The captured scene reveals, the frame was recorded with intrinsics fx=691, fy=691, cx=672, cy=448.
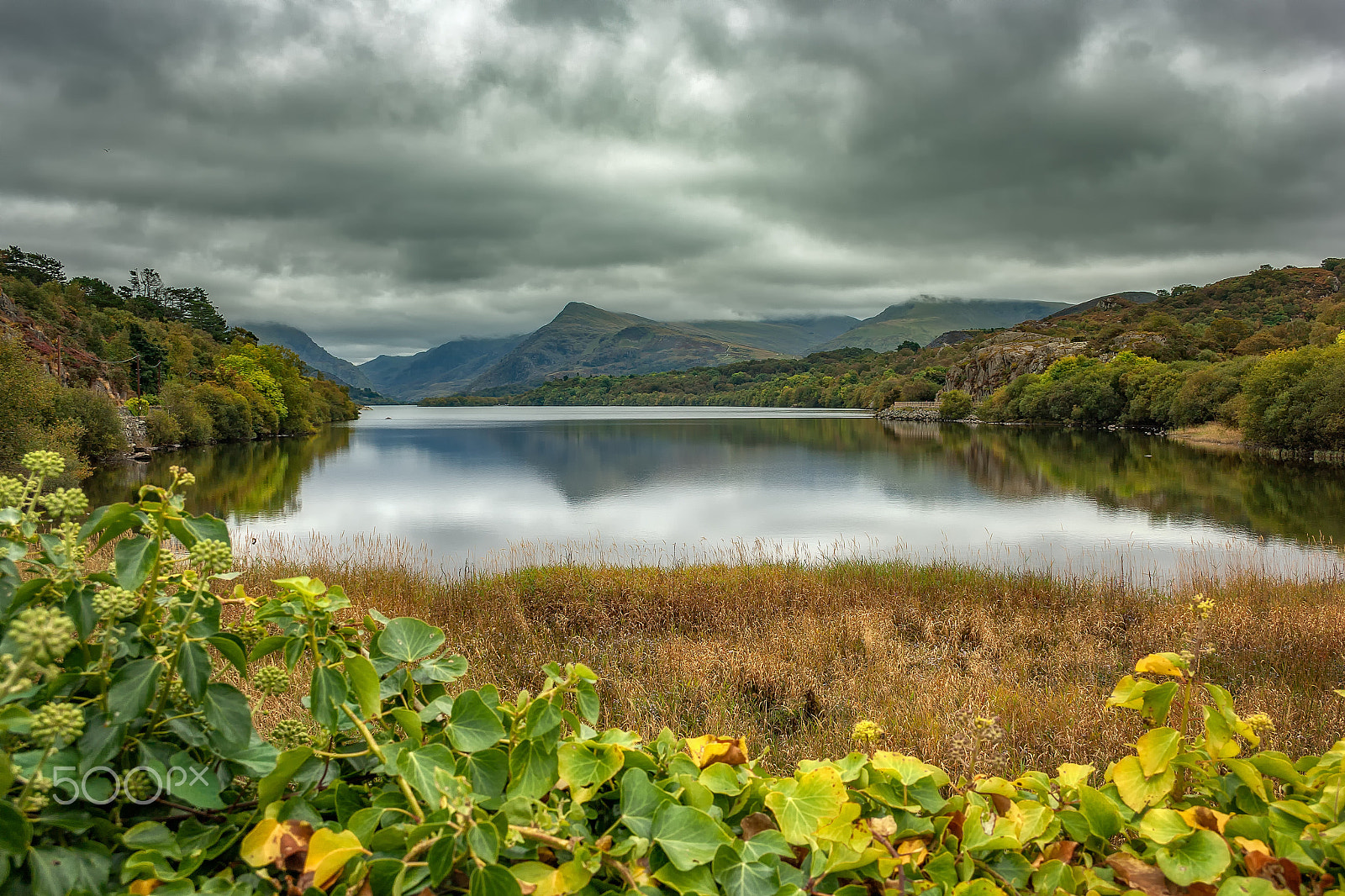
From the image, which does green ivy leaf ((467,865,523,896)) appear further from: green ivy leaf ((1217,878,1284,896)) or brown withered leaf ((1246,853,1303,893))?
brown withered leaf ((1246,853,1303,893))

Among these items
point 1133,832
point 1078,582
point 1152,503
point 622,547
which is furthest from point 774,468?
point 1133,832

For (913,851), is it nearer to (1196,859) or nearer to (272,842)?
(1196,859)

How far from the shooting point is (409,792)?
5.06 feet

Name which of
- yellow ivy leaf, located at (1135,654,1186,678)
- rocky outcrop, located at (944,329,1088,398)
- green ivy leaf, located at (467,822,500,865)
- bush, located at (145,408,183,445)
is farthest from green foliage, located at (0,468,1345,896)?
rocky outcrop, located at (944,329,1088,398)

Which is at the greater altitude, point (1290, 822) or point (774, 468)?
point (1290, 822)

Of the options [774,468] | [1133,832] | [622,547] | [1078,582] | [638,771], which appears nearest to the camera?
[638,771]

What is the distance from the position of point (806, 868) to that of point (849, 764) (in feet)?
1.22

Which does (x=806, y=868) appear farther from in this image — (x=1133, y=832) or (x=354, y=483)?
(x=354, y=483)

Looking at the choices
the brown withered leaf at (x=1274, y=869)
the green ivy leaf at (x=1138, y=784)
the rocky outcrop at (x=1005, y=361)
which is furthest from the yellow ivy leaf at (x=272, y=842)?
the rocky outcrop at (x=1005, y=361)

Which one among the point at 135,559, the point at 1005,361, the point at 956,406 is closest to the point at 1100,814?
the point at 135,559

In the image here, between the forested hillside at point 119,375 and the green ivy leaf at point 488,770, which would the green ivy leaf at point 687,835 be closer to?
the green ivy leaf at point 488,770

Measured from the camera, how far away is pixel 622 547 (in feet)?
73.8

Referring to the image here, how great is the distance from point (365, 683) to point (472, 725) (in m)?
0.27

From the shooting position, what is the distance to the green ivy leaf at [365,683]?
1.51 metres
